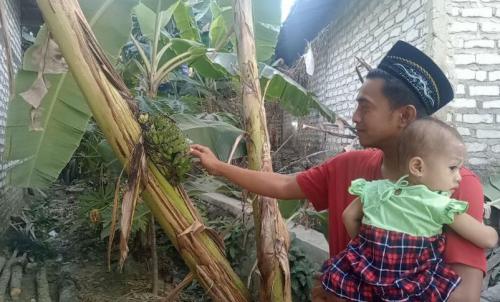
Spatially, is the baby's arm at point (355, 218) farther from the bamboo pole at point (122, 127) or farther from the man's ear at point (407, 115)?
the bamboo pole at point (122, 127)

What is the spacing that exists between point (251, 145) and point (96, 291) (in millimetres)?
2577

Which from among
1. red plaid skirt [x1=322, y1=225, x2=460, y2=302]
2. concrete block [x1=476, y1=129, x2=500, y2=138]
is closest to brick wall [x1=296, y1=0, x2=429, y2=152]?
concrete block [x1=476, y1=129, x2=500, y2=138]

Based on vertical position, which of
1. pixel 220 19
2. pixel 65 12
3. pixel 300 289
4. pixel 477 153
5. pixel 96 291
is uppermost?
pixel 220 19

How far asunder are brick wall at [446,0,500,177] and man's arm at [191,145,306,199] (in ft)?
8.76

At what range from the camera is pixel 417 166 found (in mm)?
1342

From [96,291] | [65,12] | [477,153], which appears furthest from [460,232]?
[96,291]

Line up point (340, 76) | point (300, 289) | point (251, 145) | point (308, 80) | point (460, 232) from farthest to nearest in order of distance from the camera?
point (308, 80) < point (340, 76) < point (300, 289) < point (251, 145) < point (460, 232)

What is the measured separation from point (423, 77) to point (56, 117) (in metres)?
1.86

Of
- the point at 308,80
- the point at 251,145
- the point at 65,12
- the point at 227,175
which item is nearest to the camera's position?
the point at 65,12

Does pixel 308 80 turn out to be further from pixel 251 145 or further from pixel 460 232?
pixel 460 232

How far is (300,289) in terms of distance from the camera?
298 cm

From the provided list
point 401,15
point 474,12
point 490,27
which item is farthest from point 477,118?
point 401,15

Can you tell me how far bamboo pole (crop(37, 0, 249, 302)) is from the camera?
4.90ft

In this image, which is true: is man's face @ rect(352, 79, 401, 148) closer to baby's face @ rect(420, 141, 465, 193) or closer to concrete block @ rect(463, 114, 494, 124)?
baby's face @ rect(420, 141, 465, 193)
